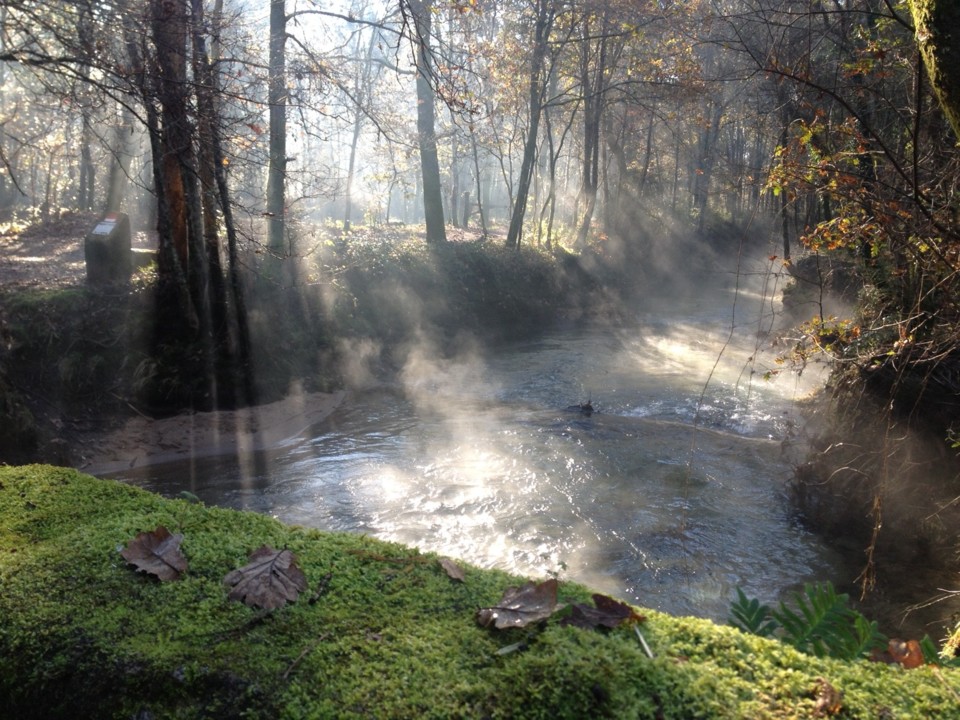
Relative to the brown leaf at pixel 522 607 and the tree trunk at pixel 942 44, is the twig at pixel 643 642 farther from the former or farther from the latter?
the tree trunk at pixel 942 44

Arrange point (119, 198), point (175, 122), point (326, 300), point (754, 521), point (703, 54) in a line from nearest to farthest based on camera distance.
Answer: point (175, 122)
point (754, 521)
point (326, 300)
point (119, 198)
point (703, 54)

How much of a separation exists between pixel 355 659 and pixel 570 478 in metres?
7.40


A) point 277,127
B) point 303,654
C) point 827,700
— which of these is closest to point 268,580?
point 303,654

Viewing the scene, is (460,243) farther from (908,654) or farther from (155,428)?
(908,654)

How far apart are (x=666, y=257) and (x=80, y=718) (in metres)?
29.9

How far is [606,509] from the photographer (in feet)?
26.2

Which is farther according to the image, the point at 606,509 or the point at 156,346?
the point at 156,346

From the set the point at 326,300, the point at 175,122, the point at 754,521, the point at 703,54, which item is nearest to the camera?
the point at 175,122

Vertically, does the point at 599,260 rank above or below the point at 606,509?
above

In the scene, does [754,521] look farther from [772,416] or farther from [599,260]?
[599,260]

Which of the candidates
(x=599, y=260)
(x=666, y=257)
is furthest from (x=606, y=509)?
(x=666, y=257)

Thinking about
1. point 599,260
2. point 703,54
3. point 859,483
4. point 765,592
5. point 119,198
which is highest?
point 703,54

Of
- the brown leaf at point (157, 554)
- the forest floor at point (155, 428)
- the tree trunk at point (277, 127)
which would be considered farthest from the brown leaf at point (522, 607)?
the tree trunk at point (277, 127)

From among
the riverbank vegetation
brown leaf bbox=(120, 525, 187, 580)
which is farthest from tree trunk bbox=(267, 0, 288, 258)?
brown leaf bbox=(120, 525, 187, 580)
